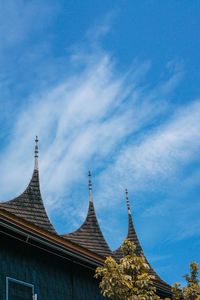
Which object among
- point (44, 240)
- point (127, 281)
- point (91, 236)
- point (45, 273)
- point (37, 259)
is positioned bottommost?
point (127, 281)

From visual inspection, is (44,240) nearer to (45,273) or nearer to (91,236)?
(45,273)

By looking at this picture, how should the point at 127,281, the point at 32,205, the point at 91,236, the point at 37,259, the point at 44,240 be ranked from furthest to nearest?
the point at 91,236, the point at 32,205, the point at 37,259, the point at 44,240, the point at 127,281

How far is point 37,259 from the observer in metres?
13.5

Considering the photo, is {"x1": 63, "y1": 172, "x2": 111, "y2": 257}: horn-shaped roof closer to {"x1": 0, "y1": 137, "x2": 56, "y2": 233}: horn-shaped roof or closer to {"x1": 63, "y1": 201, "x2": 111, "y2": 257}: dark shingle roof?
{"x1": 63, "y1": 201, "x2": 111, "y2": 257}: dark shingle roof

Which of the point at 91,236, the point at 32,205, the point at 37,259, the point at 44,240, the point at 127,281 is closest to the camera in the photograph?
the point at 127,281

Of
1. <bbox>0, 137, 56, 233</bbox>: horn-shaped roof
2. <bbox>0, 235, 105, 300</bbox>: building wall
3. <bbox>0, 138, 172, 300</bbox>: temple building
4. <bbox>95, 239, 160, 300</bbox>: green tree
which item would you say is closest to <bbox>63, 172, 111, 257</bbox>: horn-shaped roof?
<bbox>0, 137, 56, 233</bbox>: horn-shaped roof

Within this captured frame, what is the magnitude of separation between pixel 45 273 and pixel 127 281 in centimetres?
250

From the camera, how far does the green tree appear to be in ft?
38.3

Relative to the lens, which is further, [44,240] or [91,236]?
[91,236]

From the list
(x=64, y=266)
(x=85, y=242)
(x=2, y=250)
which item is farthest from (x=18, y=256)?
(x=85, y=242)

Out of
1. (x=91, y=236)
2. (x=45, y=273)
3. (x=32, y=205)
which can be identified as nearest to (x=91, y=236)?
(x=91, y=236)

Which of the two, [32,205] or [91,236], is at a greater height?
[91,236]

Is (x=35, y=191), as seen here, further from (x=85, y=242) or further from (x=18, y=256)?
(x=18, y=256)

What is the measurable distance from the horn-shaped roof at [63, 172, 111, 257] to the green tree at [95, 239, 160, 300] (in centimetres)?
523
